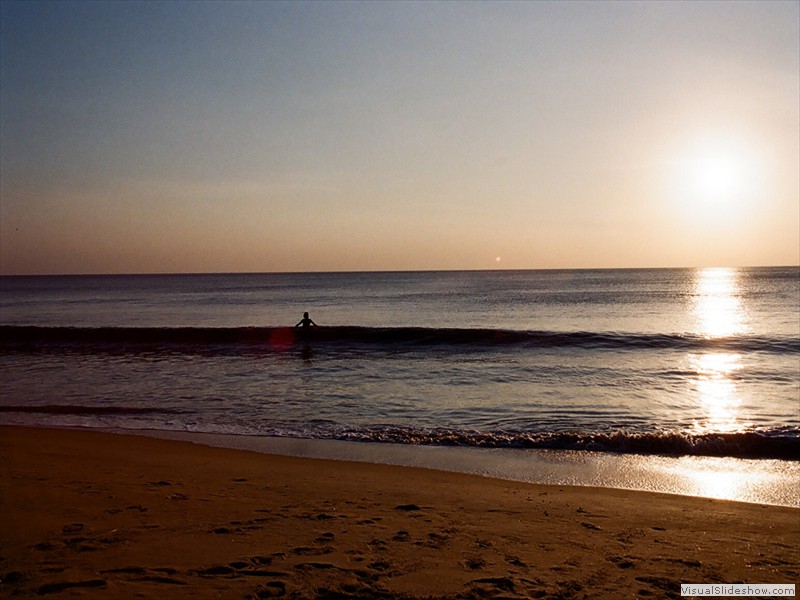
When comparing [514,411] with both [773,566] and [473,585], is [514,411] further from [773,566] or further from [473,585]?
[473,585]

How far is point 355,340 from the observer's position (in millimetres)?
31234

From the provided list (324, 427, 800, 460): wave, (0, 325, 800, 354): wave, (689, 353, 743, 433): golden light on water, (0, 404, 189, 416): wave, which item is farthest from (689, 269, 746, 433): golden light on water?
(0, 404, 189, 416): wave

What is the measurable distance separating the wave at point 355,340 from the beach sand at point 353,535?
2027 cm

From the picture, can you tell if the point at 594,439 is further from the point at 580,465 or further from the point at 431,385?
the point at 431,385

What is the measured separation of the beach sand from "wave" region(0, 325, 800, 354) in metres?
20.3

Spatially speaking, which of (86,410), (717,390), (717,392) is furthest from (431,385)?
(86,410)

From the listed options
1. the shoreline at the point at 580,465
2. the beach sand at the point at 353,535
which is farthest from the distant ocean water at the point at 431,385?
the beach sand at the point at 353,535

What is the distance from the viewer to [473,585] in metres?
4.70

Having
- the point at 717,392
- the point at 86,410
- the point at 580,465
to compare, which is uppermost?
the point at 717,392

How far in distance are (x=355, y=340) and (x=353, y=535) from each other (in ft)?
83.5

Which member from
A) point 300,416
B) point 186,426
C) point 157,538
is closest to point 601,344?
point 300,416

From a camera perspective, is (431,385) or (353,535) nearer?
(353,535)

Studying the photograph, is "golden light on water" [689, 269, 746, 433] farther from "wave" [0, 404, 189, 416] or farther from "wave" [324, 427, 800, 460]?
"wave" [0, 404, 189, 416]

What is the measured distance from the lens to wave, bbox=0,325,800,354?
28266 millimetres
